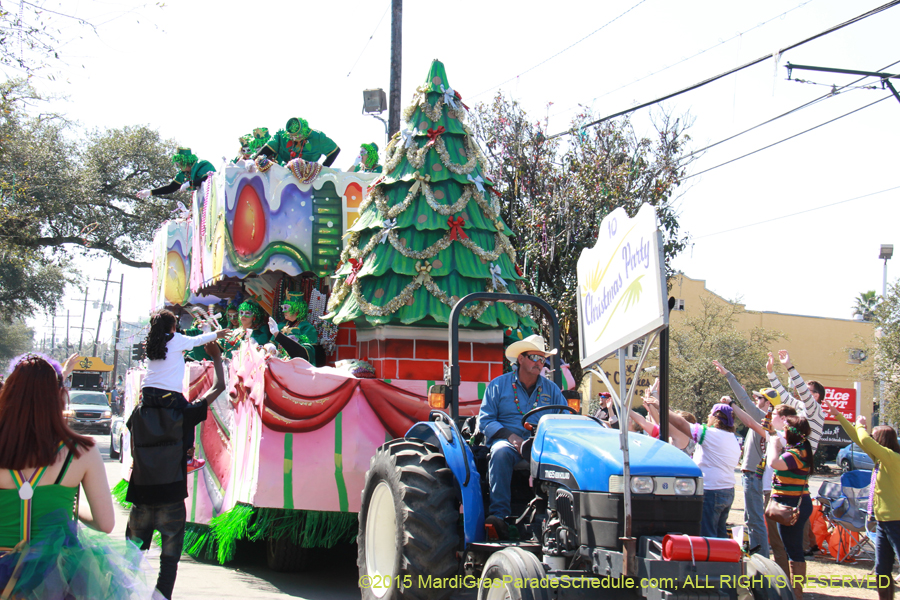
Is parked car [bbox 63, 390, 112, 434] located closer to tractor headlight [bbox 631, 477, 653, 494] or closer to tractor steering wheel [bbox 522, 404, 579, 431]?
tractor steering wheel [bbox 522, 404, 579, 431]

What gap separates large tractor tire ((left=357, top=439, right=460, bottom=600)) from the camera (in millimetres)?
4680

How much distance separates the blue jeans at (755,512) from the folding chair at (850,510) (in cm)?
178

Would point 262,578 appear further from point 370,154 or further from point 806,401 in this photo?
point 370,154

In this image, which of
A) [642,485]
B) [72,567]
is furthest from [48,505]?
[642,485]

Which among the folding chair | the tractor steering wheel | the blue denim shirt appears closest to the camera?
the tractor steering wheel

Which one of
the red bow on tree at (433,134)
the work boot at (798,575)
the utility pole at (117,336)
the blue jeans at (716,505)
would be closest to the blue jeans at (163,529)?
the blue jeans at (716,505)

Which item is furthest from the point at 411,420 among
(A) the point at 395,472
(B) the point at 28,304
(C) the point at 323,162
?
(B) the point at 28,304

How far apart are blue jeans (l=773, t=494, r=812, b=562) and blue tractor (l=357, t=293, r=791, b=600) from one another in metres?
2.61

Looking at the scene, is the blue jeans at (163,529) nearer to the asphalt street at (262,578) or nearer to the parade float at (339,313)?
the asphalt street at (262,578)

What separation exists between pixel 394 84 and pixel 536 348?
8.84 meters

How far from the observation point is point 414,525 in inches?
186

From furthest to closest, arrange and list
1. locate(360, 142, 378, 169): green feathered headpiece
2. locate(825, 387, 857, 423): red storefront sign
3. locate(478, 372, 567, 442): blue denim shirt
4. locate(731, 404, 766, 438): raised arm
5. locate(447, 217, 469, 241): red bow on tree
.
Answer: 1. locate(825, 387, 857, 423): red storefront sign
2. locate(360, 142, 378, 169): green feathered headpiece
3. locate(447, 217, 469, 241): red bow on tree
4. locate(731, 404, 766, 438): raised arm
5. locate(478, 372, 567, 442): blue denim shirt

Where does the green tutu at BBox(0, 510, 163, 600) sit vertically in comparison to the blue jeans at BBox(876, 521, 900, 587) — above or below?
above

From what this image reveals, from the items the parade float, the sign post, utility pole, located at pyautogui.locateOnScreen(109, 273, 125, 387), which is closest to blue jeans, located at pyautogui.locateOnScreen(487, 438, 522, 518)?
the sign post
